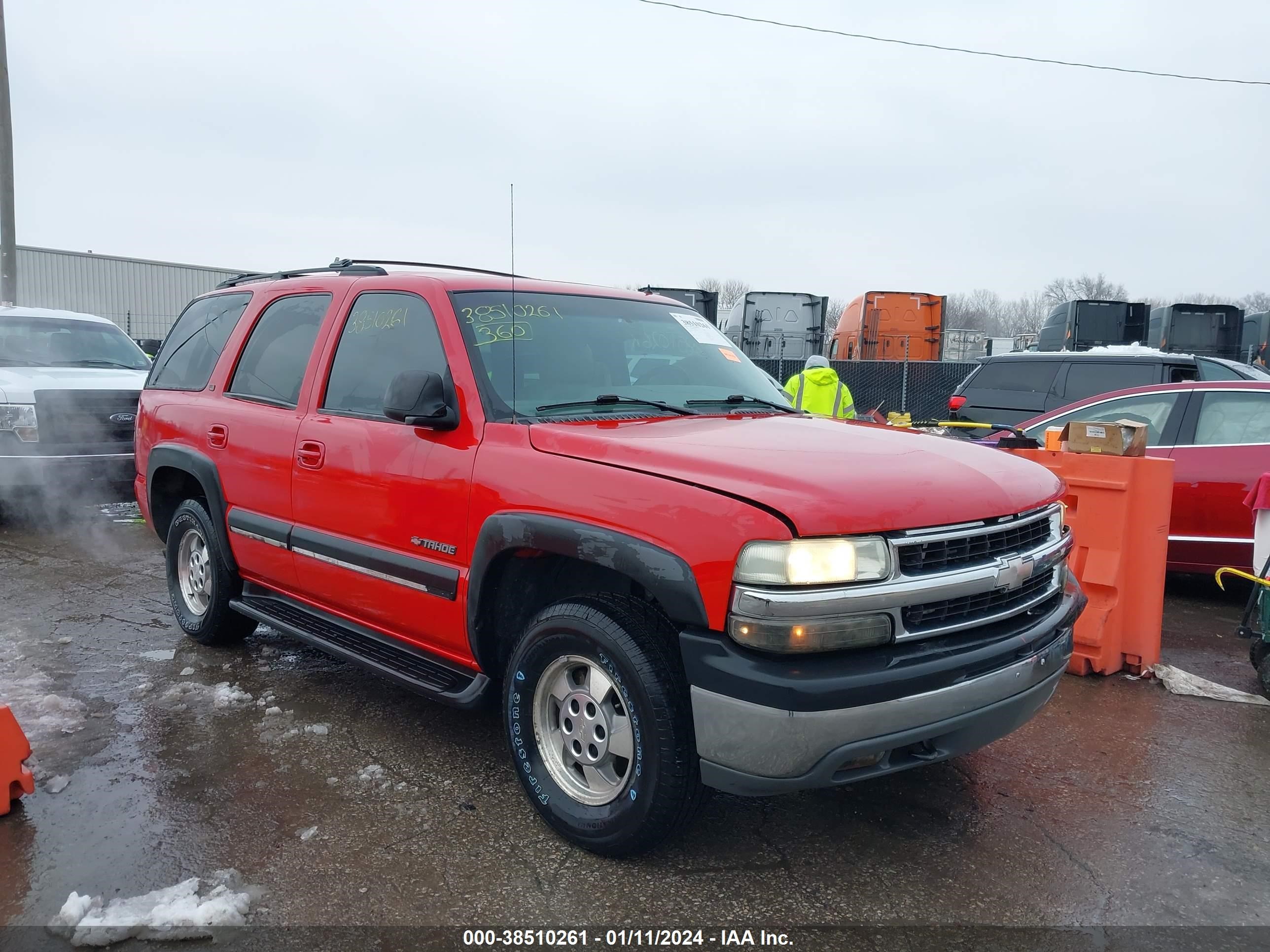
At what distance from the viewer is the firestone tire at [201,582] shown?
188 inches

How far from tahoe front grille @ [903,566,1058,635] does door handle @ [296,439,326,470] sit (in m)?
2.50

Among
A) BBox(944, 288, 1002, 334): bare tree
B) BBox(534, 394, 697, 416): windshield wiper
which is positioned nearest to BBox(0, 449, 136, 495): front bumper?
BBox(534, 394, 697, 416): windshield wiper

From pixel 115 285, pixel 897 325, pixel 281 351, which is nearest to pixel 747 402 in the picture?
pixel 281 351

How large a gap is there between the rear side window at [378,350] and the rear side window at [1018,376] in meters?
7.86

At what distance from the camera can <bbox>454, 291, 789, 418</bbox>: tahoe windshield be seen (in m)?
3.46

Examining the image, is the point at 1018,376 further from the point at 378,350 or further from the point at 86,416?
the point at 86,416

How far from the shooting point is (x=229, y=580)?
4734 millimetres

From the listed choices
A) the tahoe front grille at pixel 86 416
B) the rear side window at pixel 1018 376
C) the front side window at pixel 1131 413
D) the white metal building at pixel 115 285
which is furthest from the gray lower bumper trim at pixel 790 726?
the white metal building at pixel 115 285

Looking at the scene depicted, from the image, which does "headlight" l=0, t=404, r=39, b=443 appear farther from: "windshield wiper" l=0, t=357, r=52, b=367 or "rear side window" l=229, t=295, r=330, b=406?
"rear side window" l=229, t=295, r=330, b=406

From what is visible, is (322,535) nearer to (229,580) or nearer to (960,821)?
(229,580)

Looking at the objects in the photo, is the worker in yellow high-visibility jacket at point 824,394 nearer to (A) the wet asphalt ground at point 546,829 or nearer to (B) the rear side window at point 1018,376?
(B) the rear side window at point 1018,376

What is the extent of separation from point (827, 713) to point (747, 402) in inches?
69.0

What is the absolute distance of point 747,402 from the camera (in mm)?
3908

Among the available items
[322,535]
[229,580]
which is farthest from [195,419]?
[322,535]
